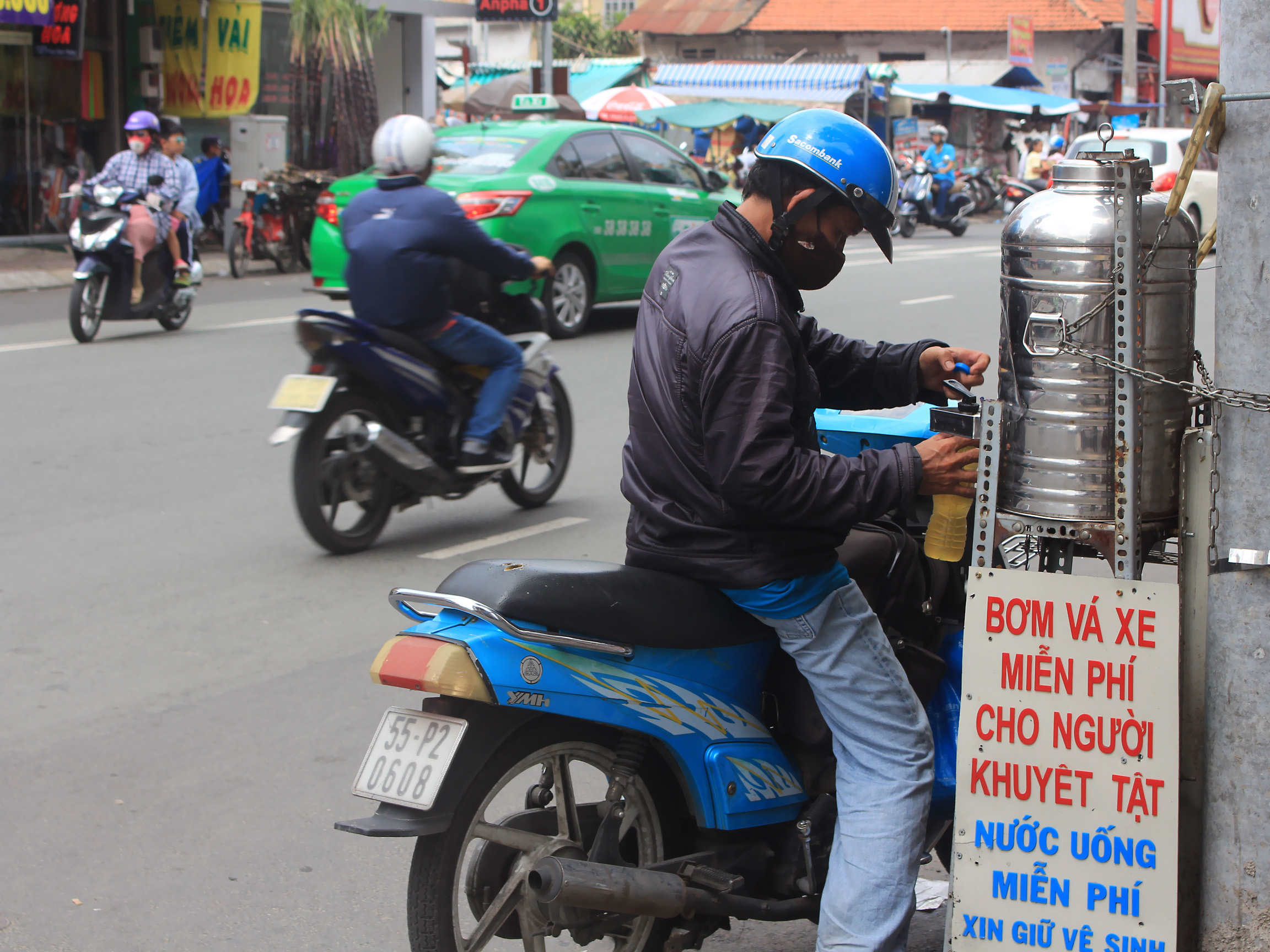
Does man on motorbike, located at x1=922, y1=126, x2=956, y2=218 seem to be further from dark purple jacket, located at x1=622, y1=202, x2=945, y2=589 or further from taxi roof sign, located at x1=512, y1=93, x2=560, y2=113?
dark purple jacket, located at x1=622, y1=202, x2=945, y2=589

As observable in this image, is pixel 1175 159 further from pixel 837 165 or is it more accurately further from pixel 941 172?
pixel 837 165

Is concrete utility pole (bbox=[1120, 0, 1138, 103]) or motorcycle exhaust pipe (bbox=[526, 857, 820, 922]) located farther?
concrete utility pole (bbox=[1120, 0, 1138, 103])

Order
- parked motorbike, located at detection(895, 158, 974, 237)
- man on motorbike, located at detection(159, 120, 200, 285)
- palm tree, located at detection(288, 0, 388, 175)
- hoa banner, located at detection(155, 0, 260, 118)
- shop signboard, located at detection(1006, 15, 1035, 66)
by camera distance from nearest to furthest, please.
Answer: man on motorbike, located at detection(159, 120, 200, 285)
hoa banner, located at detection(155, 0, 260, 118)
palm tree, located at detection(288, 0, 388, 175)
parked motorbike, located at detection(895, 158, 974, 237)
shop signboard, located at detection(1006, 15, 1035, 66)

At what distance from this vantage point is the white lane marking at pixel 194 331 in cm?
1088

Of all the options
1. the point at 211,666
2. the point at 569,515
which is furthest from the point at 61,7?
the point at 211,666

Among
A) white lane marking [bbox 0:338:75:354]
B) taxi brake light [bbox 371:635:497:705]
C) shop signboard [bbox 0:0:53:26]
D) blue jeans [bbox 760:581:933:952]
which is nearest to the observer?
taxi brake light [bbox 371:635:497:705]

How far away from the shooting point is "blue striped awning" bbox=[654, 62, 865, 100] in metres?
38.3

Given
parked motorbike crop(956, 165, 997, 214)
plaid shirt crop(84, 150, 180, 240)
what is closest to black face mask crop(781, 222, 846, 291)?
plaid shirt crop(84, 150, 180, 240)

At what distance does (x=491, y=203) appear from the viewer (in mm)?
11172

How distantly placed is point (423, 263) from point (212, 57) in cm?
1530

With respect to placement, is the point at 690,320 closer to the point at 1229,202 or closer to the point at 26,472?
the point at 1229,202

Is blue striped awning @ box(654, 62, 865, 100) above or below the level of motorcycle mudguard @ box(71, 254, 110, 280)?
above

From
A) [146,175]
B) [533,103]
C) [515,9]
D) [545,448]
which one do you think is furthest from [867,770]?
[515,9]

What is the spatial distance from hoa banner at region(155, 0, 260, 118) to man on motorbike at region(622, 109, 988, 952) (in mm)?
18612
